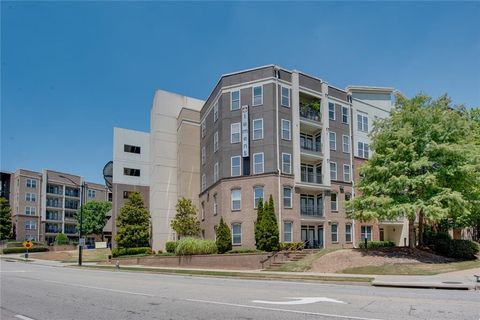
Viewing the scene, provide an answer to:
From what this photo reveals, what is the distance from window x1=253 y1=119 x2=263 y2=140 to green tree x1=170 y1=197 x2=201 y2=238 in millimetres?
11388

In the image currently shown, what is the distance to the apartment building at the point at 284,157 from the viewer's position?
35.0 meters

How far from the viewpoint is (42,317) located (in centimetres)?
1021

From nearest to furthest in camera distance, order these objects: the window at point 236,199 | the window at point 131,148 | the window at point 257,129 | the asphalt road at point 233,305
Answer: the asphalt road at point 233,305, the window at point 236,199, the window at point 257,129, the window at point 131,148

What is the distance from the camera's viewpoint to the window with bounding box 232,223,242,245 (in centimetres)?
3491

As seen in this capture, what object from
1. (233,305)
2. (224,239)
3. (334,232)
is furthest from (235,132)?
(233,305)

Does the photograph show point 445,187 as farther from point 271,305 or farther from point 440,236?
point 271,305

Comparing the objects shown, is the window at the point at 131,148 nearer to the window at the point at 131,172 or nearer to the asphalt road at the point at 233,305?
the window at the point at 131,172

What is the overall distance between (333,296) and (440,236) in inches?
903

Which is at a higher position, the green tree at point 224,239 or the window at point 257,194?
the window at point 257,194

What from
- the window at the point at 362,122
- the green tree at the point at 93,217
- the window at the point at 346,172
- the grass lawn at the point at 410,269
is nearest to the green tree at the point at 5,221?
the green tree at the point at 93,217

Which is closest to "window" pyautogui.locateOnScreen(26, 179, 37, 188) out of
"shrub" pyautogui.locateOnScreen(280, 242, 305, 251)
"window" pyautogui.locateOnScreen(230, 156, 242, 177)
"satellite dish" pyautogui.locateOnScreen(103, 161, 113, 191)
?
"satellite dish" pyautogui.locateOnScreen(103, 161, 113, 191)

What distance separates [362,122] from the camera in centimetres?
4366

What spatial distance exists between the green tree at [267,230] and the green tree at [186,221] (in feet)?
36.5

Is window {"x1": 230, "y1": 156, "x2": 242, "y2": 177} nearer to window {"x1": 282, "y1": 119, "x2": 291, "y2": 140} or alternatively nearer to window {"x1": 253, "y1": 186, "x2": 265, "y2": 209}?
window {"x1": 253, "y1": 186, "x2": 265, "y2": 209}
